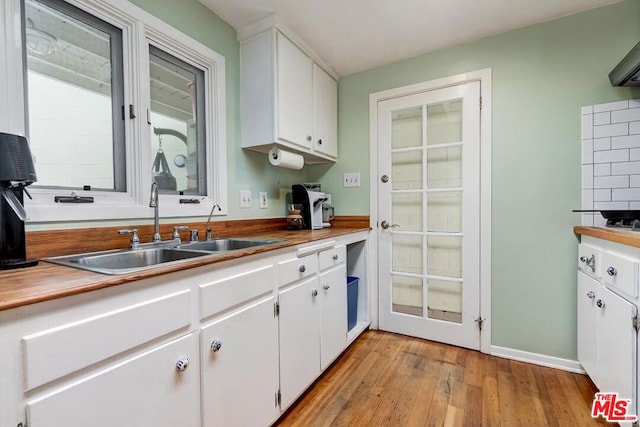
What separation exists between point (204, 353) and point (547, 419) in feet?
5.36

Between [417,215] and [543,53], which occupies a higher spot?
[543,53]

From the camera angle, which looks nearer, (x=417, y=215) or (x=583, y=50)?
(x=583, y=50)

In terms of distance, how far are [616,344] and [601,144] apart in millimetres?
1144

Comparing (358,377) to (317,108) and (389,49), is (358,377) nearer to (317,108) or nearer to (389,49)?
(317,108)

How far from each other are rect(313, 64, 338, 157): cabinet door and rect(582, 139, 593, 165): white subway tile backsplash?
5.49 ft

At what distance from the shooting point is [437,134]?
2.19 metres

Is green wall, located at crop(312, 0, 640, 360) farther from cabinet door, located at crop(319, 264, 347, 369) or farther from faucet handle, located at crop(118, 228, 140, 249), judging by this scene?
faucet handle, located at crop(118, 228, 140, 249)

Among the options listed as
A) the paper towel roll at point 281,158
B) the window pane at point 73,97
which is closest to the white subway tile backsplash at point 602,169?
the paper towel roll at point 281,158

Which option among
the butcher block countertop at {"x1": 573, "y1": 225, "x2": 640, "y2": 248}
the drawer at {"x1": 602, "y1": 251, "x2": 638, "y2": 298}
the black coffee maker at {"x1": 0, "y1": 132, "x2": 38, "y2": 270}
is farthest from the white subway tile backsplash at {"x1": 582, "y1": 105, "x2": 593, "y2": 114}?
the black coffee maker at {"x1": 0, "y1": 132, "x2": 38, "y2": 270}

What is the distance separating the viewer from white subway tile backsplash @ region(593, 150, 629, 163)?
1646 mm

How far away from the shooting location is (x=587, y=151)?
1732 mm

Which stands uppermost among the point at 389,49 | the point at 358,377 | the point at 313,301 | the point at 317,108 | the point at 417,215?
the point at 389,49

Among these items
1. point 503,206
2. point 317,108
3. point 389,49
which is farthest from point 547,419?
point 389,49

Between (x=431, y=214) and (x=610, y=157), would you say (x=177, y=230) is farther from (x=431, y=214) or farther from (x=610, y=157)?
(x=610, y=157)
